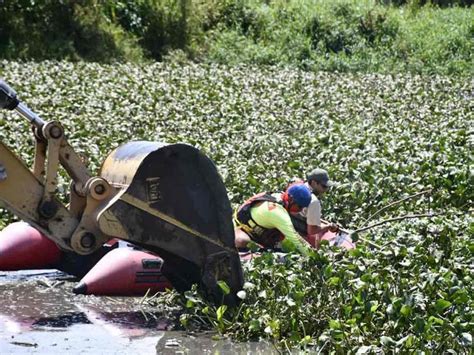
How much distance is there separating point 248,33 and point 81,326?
2987cm

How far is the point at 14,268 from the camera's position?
1109 centimetres

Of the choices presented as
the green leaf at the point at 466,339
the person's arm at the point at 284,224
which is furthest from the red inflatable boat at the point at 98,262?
the green leaf at the point at 466,339

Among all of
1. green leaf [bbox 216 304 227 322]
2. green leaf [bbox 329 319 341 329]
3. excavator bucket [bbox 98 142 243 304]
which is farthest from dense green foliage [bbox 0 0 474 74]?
green leaf [bbox 329 319 341 329]

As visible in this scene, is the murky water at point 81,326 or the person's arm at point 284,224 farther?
the person's arm at point 284,224

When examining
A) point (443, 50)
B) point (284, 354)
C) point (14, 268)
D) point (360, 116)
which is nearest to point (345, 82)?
point (360, 116)

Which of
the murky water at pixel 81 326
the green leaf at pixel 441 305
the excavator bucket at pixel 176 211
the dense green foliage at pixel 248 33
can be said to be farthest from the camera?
the dense green foliage at pixel 248 33

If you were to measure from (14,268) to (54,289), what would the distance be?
722 millimetres

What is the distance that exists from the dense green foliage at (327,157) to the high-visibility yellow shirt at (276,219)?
715 mm

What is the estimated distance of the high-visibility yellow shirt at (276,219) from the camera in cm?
1075

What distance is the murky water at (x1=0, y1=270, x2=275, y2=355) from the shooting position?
336 inches

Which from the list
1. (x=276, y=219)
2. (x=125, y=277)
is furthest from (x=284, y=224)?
(x=125, y=277)

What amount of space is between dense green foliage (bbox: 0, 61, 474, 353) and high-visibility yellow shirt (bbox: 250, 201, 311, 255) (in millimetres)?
715

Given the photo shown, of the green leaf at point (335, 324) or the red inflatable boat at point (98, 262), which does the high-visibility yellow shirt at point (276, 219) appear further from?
the green leaf at point (335, 324)

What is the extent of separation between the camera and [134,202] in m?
8.82
